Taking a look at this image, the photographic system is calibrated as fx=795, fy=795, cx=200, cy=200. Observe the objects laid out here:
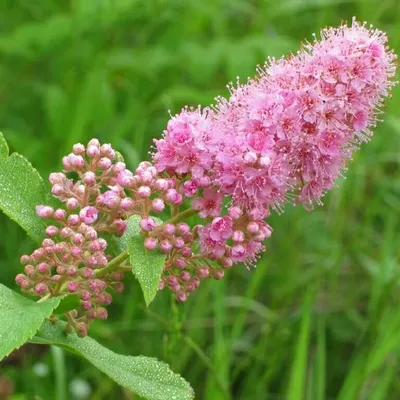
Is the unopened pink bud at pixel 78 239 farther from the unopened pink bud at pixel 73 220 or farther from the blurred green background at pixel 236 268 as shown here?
the blurred green background at pixel 236 268

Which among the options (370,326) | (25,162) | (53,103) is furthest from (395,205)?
(25,162)

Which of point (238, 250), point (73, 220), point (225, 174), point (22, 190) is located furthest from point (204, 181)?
point (22, 190)

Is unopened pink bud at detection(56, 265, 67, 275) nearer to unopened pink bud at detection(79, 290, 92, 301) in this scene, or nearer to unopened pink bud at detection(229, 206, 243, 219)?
unopened pink bud at detection(79, 290, 92, 301)

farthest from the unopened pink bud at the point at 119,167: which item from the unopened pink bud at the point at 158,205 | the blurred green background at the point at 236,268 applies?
the blurred green background at the point at 236,268

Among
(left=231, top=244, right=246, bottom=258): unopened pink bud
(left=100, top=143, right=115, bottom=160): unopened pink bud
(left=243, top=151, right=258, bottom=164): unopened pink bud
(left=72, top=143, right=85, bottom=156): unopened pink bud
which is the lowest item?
(left=231, top=244, right=246, bottom=258): unopened pink bud

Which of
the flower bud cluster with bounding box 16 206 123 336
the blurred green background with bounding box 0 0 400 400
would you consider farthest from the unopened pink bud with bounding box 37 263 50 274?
the blurred green background with bounding box 0 0 400 400

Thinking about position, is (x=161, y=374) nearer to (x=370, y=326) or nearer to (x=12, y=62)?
(x=370, y=326)
